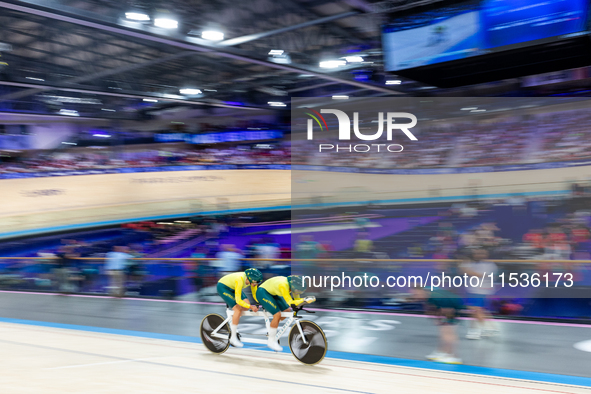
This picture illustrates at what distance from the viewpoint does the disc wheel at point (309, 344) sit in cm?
452

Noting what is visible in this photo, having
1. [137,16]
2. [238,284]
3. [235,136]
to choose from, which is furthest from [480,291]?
[235,136]

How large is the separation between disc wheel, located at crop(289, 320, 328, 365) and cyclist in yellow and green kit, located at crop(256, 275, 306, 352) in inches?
8.6

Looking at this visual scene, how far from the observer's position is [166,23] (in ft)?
26.4

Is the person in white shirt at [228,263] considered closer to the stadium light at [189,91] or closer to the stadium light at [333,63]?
the stadium light at [333,63]

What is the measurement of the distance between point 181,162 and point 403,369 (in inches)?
529

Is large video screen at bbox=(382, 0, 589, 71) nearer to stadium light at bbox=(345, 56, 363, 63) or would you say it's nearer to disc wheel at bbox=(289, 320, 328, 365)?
disc wheel at bbox=(289, 320, 328, 365)

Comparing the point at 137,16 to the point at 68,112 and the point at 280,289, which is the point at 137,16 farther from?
the point at 68,112

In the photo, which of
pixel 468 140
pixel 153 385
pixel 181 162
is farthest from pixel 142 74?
pixel 153 385

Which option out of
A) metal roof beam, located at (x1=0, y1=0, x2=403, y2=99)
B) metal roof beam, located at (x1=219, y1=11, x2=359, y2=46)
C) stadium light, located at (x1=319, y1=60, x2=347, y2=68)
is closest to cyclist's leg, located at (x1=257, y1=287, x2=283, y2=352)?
metal roof beam, located at (x1=0, y1=0, x2=403, y2=99)

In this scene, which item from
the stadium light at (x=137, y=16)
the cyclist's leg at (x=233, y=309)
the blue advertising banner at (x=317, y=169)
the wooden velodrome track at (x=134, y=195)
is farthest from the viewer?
the wooden velodrome track at (x=134, y=195)

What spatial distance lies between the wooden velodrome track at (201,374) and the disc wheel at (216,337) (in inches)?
4.0

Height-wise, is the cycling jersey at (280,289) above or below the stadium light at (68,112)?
below

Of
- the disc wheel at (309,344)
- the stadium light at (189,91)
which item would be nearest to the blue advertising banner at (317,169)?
the stadium light at (189,91)

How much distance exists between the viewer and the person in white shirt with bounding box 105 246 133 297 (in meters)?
9.15
